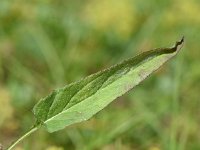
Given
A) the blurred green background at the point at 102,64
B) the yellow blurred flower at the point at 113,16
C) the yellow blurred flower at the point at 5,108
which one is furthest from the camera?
the yellow blurred flower at the point at 113,16

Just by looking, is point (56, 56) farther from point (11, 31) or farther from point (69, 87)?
point (69, 87)

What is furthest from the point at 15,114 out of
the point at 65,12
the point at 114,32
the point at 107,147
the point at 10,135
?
the point at 65,12

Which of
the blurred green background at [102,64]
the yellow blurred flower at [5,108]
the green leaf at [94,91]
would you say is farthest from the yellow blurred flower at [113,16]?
the green leaf at [94,91]

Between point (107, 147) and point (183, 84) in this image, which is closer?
point (107, 147)

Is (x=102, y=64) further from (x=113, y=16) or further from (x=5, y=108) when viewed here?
(x=5, y=108)

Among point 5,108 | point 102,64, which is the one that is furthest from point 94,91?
point 102,64

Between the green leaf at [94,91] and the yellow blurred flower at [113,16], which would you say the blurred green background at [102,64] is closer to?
the yellow blurred flower at [113,16]

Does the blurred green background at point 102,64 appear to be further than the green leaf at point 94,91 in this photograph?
Yes
